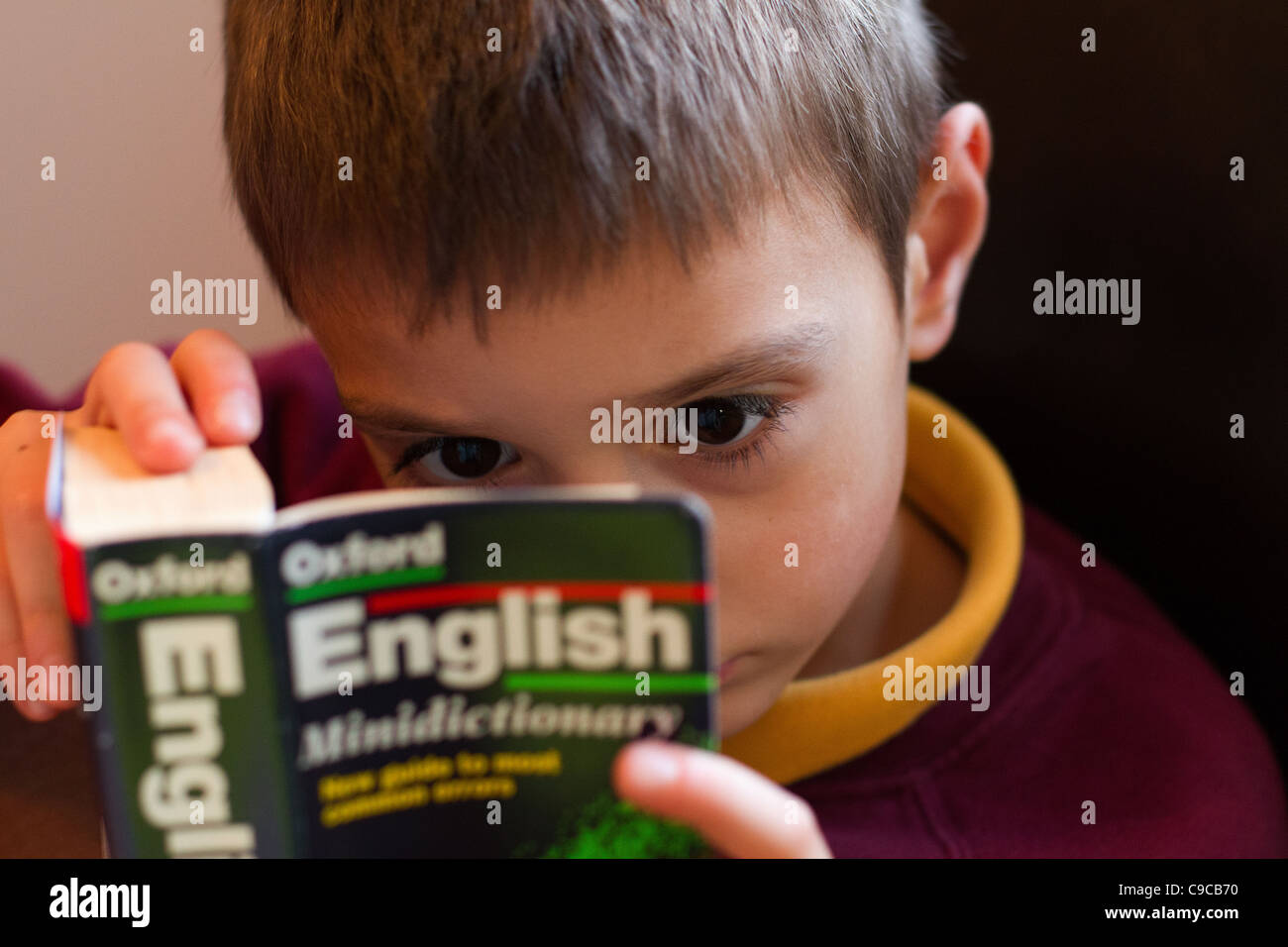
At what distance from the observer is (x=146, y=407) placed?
1.91 feet

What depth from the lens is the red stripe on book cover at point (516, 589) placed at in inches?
19.3

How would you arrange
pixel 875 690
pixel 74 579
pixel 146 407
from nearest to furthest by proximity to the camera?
pixel 74 579 < pixel 146 407 < pixel 875 690

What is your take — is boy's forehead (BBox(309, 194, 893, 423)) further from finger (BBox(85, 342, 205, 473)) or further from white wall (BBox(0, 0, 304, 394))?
white wall (BBox(0, 0, 304, 394))

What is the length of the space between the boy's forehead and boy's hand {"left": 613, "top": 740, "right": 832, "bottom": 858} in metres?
0.22

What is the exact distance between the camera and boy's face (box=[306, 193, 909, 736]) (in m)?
0.65

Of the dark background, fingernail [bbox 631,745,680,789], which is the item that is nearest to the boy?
fingernail [bbox 631,745,680,789]

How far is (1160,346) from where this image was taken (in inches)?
39.2

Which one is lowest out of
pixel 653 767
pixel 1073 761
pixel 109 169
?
pixel 1073 761

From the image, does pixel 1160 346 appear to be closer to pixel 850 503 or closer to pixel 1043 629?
pixel 1043 629

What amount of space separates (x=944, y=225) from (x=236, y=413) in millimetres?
528

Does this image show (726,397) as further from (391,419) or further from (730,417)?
A: (391,419)

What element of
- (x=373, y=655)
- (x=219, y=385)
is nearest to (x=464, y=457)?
(x=219, y=385)

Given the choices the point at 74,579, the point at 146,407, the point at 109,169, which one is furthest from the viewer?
the point at 109,169
